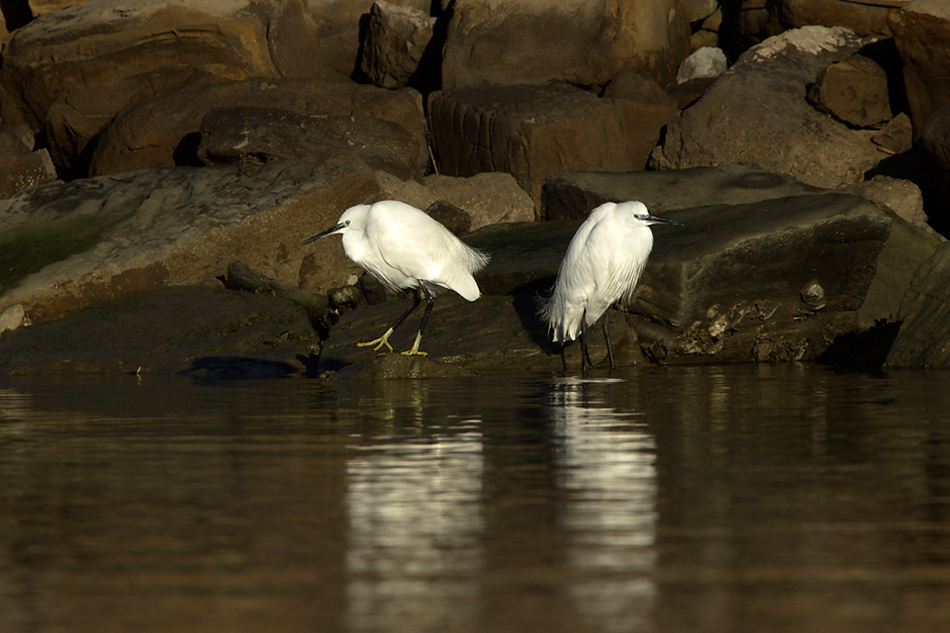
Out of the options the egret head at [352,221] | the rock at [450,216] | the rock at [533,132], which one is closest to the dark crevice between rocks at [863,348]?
the egret head at [352,221]

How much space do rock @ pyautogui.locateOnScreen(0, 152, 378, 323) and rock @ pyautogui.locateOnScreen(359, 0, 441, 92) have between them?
5.63m

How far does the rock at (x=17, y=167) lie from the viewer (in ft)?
57.3

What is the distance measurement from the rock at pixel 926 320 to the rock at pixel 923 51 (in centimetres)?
591

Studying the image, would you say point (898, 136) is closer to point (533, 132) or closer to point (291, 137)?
point (533, 132)

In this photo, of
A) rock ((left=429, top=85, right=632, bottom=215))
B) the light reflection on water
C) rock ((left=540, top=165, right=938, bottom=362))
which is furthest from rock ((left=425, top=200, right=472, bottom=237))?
the light reflection on water

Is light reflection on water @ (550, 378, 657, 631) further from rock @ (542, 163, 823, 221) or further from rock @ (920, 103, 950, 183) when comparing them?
rock @ (920, 103, 950, 183)

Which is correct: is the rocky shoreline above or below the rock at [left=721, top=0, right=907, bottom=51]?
below

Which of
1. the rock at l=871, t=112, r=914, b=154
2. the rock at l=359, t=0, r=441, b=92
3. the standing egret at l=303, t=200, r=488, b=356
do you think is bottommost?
the standing egret at l=303, t=200, r=488, b=356

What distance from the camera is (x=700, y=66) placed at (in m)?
19.7

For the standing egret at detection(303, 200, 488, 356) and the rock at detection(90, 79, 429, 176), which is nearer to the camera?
the standing egret at detection(303, 200, 488, 356)

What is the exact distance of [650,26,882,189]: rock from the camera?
1677cm

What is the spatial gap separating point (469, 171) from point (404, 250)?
7.14 m

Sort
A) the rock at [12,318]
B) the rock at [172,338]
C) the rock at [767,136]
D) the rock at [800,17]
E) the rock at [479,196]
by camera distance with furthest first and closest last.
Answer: the rock at [800,17] → the rock at [767,136] → the rock at [479,196] → the rock at [12,318] → the rock at [172,338]

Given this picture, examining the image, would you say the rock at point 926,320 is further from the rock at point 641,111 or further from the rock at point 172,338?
the rock at point 641,111
